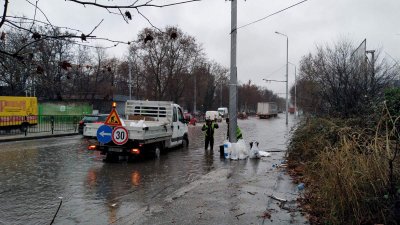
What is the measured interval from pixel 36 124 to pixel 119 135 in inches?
816

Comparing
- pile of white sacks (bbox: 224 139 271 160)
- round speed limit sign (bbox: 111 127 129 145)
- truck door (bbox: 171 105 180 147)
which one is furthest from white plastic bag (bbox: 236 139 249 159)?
round speed limit sign (bbox: 111 127 129 145)

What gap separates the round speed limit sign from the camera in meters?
13.2

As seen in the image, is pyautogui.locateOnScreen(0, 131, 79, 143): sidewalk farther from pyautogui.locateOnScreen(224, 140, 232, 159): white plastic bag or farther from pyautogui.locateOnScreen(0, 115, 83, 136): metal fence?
pyautogui.locateOnScreen(224, 140, 232, 159): white plastic bag

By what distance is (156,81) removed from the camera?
6047 cm

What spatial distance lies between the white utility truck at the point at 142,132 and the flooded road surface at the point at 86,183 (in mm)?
522

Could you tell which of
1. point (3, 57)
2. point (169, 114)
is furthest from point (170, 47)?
point (3, 57)

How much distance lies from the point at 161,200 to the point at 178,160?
6.70 metres

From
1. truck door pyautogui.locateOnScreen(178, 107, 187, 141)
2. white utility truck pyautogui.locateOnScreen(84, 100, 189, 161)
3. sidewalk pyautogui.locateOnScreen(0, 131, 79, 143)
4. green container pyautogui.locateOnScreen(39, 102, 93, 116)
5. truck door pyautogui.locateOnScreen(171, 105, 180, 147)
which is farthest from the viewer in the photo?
green container pyautogui.locateOnScreen(39, 102, 93, 116)

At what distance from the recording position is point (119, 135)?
13.2 metres

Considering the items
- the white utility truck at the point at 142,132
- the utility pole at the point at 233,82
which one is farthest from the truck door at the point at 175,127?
the utility pole at the point at 233,82

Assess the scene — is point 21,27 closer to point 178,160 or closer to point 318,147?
point 318,147

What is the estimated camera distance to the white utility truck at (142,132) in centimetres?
1334

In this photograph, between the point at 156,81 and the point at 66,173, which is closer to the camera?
the point at 66,173

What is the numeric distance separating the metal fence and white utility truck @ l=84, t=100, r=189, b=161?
12.6 metres
